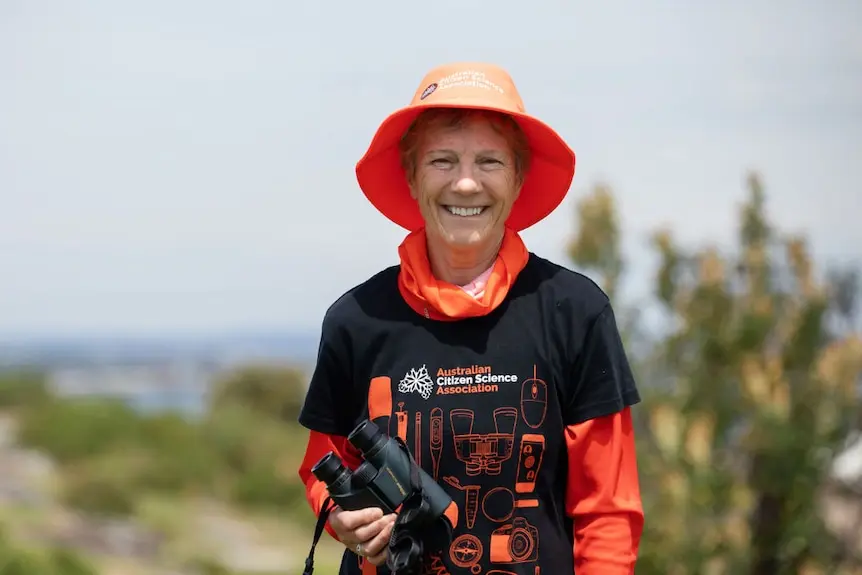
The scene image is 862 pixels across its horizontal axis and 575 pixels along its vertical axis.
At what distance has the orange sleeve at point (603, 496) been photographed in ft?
6.99

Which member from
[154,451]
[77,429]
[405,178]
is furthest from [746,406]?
[77,429]

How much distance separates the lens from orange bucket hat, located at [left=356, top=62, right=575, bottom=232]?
2.16 meters

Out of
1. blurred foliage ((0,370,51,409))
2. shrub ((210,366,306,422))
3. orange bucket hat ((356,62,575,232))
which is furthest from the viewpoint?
shrub ((210,366,306,422))

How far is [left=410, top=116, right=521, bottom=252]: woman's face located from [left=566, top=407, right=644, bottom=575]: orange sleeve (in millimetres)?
418

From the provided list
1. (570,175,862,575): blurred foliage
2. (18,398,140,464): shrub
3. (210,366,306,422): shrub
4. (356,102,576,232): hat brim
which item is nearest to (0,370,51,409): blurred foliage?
(18,398,140,464): shrub

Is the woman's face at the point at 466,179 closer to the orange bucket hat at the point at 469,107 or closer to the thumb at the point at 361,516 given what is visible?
the orange bucket hat at the point at 469,107

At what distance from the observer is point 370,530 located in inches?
83.8

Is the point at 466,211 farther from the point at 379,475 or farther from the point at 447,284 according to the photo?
the point at 379,475

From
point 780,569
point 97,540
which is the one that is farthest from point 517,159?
point 97,540

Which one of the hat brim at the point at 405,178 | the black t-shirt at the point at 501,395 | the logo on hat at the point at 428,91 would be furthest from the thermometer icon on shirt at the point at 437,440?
the logo on hat at the point at 428,91

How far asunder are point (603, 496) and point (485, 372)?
0.31 meters

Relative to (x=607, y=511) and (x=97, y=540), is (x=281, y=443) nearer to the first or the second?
(x=97, y=540)

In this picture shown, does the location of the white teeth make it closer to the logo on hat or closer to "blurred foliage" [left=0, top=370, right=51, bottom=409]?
the logo on hat

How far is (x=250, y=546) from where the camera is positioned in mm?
9422
